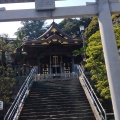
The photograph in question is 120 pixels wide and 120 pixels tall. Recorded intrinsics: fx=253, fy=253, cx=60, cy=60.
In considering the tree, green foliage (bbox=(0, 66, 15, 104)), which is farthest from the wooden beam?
the tree

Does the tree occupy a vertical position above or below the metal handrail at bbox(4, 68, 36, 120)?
above

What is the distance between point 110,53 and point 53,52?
15.9 meters

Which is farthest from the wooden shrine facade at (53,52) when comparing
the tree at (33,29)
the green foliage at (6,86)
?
the tree at (33,29)

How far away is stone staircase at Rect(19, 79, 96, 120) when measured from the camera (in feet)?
40.0

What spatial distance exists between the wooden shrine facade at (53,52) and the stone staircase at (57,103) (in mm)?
5902

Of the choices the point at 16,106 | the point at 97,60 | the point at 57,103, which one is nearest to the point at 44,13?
the point at 16,106

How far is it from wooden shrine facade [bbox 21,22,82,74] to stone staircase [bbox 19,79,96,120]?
19.4 ft

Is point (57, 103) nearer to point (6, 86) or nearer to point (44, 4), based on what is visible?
point (6, 86)

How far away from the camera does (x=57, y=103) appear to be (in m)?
13.7

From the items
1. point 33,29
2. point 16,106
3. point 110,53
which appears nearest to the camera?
point 110,53

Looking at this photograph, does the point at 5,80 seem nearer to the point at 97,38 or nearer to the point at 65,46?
the point at 97,38

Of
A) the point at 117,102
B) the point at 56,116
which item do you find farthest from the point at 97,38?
the point at 117,102

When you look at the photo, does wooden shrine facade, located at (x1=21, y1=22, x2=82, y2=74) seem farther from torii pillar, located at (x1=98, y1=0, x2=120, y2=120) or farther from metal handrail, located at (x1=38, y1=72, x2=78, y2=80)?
torii pillar, located at (x1=98, y1=0, x2=120, y2=120)

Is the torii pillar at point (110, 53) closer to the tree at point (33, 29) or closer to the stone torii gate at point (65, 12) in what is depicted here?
the stone torii gate at point (65, 12)
